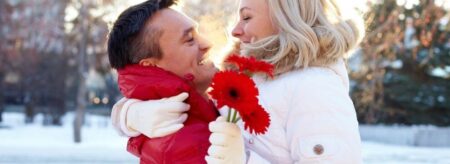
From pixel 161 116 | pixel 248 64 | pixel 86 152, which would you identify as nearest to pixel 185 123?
pixel 161 116

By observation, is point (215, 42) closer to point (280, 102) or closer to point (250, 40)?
point (250, 40)

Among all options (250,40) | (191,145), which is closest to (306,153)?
(191,145)

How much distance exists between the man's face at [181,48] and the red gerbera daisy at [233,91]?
48 cm

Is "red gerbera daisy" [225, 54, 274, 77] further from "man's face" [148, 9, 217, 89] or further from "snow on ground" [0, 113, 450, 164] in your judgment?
"snow on ground" [0, 113, 450, 164]

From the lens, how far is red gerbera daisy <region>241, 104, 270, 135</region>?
5.16 ft

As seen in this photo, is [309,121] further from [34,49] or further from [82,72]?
[34,49]

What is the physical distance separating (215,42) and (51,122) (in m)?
27.7

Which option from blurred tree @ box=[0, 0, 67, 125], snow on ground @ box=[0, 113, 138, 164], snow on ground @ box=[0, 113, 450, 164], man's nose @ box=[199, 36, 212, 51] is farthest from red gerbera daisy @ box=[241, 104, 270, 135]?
blurred tree @ box=[0, 0, 67, 125]

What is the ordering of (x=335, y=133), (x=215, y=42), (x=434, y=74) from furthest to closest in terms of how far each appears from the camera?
(x=434, y=74), (x=215, y=42), (x=335, y=133)

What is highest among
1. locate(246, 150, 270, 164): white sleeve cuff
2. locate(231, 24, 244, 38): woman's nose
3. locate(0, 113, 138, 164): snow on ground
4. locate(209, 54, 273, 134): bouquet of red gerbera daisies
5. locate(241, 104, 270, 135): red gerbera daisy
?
locate(231, 24, 244, 38): woman's nose

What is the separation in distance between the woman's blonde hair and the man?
19cm

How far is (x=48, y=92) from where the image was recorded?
1136 inches

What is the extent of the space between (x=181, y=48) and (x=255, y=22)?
23 cm

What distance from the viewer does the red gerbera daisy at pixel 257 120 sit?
1574 millimetres
